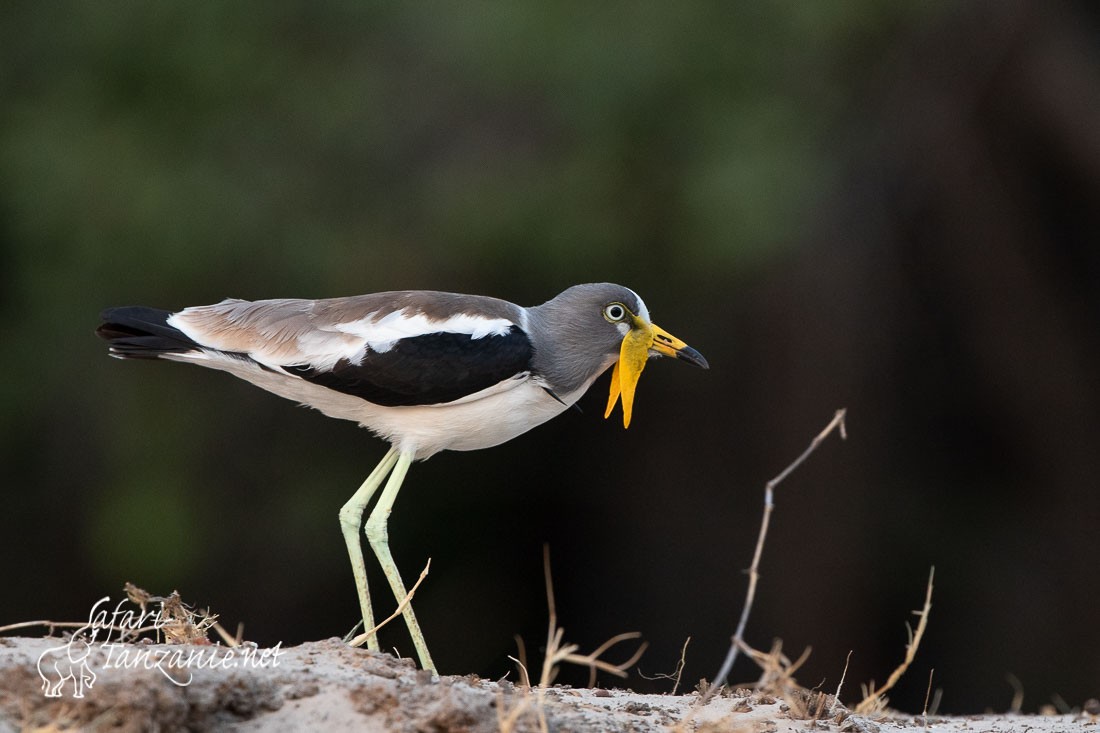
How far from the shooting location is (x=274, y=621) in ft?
34.5

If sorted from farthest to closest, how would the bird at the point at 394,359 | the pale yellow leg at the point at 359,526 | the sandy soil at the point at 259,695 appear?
the bird at the point at 394,359
the pale yellow leg at the point at 359,526
the sandy soil at the point at 259,695

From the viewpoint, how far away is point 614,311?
16.6 feet

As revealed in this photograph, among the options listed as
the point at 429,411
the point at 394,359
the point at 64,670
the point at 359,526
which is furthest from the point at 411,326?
the point at 64,670

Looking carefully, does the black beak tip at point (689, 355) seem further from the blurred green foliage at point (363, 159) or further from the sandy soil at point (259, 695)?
the blurred green foliage at point (363, 159)

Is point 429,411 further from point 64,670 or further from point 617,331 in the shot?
point 64,670

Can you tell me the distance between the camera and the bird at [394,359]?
4.68 m

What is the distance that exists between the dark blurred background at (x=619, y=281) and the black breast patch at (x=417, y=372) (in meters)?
4.24

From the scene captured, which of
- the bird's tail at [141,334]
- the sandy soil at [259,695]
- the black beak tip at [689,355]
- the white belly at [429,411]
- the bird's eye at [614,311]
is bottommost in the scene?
the sandy soil at [259,695]

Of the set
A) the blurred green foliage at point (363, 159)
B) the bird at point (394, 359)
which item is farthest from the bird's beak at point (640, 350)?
the blurred green foliage at point (363, 159)

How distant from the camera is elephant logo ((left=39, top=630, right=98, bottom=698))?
130 inches

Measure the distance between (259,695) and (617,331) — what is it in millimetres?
2060

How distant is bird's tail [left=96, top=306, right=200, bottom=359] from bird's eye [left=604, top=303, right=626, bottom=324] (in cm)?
142

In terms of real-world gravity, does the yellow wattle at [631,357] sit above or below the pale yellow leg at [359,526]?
above

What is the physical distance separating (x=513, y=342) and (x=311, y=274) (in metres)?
4.40
